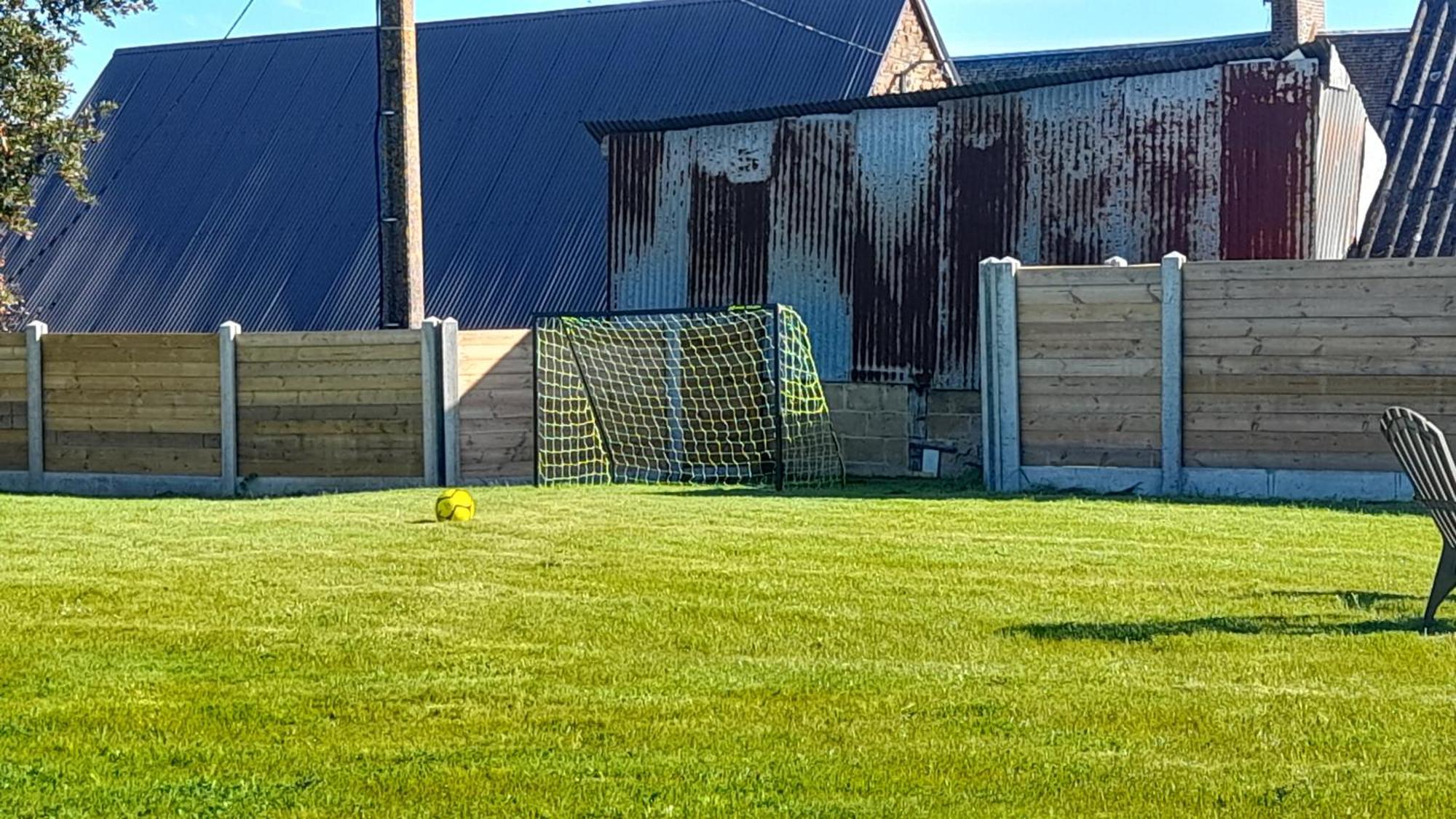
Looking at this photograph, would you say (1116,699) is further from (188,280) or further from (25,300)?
(25,300)

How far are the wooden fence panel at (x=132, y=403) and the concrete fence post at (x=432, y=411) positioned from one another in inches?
94.7

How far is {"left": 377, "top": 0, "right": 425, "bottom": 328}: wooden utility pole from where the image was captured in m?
19.3

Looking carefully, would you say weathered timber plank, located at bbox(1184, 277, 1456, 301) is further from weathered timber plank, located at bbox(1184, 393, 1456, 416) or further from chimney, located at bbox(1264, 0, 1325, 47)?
chimney, located at bbox(1264, 0, 1325, 47)

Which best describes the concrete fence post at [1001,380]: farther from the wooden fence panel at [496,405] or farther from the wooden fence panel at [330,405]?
the wooden fence panel at [330,405]

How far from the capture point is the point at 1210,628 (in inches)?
344

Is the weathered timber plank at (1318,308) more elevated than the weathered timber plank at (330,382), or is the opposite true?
the weathered timber plank at (1318,308)

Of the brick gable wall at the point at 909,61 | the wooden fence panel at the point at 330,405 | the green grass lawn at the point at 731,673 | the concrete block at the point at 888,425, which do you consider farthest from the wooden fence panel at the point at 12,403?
the brick gable wall at the point at 909,61

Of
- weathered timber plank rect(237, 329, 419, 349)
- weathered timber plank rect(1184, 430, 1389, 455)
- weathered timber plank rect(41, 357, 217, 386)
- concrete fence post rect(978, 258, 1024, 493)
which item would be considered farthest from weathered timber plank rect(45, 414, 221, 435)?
weathered timber plank rect(1184, 430, 1389, 455)

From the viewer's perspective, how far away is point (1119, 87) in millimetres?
20078

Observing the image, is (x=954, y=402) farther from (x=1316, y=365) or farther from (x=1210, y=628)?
(x=1210, y=628)

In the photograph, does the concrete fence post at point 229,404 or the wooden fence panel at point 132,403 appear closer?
the concrete fence post at point 229,404

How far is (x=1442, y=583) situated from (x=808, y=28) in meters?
25.4

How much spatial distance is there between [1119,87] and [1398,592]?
1109cm

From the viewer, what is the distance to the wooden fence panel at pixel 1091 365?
1670 centimetres
